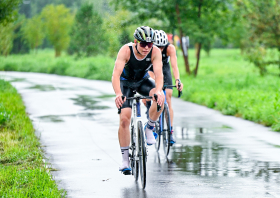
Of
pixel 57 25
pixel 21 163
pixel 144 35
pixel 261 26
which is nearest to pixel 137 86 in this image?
pixel 144 35

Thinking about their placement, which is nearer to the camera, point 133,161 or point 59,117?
point 133,161

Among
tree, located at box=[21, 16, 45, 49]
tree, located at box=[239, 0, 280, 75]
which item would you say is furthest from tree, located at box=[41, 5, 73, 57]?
tree, located at box=[239, 0, 280, 75]

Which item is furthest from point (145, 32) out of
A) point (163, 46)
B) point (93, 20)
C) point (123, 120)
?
point (93, 20)

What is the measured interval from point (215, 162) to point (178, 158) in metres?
0.68

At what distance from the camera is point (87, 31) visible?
4225cm

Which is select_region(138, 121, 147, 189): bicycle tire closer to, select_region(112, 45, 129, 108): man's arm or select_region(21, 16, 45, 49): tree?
select_region(112, 45, 129, 108): man's arm

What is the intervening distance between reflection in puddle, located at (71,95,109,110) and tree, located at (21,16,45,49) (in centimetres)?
3309

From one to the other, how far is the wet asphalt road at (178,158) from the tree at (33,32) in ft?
124

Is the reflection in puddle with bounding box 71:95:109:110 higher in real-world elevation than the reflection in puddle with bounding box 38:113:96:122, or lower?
higher

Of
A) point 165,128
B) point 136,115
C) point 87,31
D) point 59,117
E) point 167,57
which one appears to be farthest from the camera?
point 87,31

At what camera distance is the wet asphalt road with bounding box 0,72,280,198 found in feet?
20.1

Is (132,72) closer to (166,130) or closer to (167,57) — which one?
(166,130)

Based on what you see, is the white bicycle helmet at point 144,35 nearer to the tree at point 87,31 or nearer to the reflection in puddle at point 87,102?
the reflection in puddle at point 87,102

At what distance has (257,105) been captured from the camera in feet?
42.4
